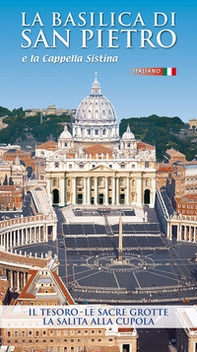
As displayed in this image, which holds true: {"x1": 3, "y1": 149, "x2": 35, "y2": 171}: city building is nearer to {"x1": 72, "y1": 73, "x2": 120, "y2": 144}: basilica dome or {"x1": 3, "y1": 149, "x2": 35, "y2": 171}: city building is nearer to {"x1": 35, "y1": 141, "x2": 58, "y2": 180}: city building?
{"x1": 35, "y1": 141, "x2": 58, "y2": 180}: city building

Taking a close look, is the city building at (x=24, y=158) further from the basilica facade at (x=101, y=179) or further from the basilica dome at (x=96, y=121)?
the basilica facade at (x=101, y=179)

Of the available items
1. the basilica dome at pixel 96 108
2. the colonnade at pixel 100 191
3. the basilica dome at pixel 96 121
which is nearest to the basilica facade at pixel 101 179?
the colonnade at pixel 100 191

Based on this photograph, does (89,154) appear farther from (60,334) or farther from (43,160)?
(60,334)

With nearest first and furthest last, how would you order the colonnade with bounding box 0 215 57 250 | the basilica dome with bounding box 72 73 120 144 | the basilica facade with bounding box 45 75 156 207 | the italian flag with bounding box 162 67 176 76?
Answer: the italian flag with bounding box 162 67 176 76 < the colonnade with bounding box 0 215 57 250 < the basilica facade with bounding box 45 75 156 207 < the basilica dome with bounding box 72 73 120 144

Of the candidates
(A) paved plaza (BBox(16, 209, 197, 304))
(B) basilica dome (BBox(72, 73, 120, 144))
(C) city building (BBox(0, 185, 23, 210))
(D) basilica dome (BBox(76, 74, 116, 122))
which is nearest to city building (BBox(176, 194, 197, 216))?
(A) paved plaza (BBox(16, 209, 197, 304))

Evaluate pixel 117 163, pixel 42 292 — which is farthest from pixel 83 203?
pixel 42 292

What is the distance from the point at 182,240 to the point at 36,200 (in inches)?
819

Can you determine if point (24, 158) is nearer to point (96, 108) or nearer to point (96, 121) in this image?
point (96, 121)

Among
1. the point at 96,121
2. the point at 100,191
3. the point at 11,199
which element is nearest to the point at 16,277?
the point at 11,199

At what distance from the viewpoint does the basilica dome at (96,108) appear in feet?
415

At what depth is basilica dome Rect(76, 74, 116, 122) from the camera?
127 meters

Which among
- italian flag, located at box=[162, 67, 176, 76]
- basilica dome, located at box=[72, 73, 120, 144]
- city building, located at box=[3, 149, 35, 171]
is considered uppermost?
italian flag, located at box=[162, 67, 176, 76]

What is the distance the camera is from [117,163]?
103m

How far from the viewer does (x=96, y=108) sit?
127125mm
